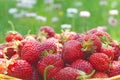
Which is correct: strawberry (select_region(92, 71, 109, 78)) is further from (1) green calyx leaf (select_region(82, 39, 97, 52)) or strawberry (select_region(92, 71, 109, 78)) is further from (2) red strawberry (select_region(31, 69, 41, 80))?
(2) red strawberry (select_region(31, 69, 41, 80))

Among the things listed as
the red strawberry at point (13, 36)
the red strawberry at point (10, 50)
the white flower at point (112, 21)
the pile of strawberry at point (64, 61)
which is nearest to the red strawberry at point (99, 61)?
the pile of strawberry at point (64, 61)

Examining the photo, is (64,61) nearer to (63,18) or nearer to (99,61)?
(99,61)

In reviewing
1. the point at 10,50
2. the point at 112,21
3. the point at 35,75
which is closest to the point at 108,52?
the point at 35,75

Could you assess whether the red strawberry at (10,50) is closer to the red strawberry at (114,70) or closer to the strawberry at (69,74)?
the strawberry at (69,74)

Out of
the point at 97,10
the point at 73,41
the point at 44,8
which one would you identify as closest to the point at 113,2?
the point at 97,10

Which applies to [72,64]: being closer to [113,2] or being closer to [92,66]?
[92,66]
